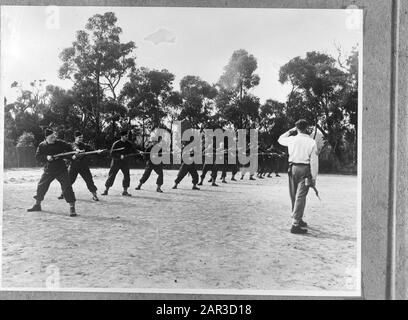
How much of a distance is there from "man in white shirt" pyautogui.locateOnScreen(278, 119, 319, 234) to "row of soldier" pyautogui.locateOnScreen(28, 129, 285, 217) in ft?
0.60

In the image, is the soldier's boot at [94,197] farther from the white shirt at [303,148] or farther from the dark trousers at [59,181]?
the white shirt at [303,148]

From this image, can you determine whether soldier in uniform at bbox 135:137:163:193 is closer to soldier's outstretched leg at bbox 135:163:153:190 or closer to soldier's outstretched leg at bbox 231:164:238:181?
soldier's outstretched leg at bbox 135:163:153:190

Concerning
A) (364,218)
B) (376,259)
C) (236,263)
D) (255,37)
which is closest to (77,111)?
(255,37)

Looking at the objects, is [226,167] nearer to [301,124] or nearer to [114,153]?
[301,124]

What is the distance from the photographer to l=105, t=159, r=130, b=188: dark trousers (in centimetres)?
504

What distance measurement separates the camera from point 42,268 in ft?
15.1

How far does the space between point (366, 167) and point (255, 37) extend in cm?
213

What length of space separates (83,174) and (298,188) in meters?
2.88

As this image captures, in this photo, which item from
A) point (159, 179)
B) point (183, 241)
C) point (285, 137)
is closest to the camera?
point (183, 241)

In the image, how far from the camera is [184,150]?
5.00m

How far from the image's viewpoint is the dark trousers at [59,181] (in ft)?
16.0

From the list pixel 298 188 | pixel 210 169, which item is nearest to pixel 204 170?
pixel 210 169

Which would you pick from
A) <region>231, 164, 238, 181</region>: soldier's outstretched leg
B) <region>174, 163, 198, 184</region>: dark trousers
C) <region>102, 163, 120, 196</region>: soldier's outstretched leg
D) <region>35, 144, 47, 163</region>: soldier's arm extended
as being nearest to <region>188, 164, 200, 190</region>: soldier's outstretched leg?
<region>174, 163, 198, 184</region>: dark trousers

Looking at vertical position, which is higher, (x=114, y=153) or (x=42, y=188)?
(x=114, y=153)
